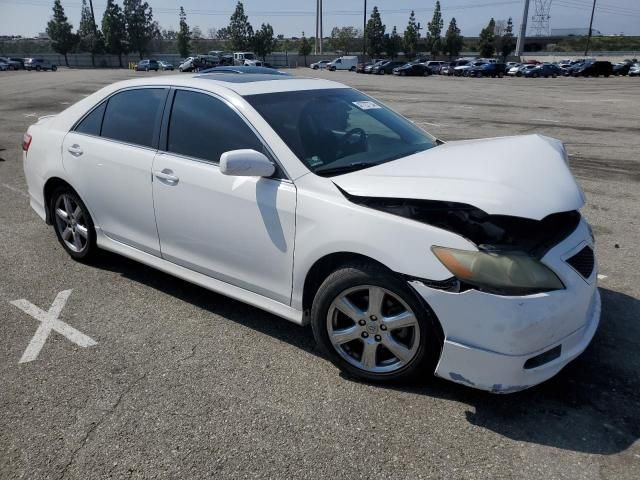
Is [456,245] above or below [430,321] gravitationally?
above

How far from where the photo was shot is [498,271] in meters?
2.43

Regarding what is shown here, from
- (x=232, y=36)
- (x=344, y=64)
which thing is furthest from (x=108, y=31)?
(x=344, y=64)

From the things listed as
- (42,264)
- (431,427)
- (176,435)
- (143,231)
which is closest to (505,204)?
(431,427)

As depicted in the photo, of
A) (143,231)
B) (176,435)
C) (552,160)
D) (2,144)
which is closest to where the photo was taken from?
(176,435)

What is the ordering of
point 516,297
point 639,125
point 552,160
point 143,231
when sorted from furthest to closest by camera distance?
point 639,125
point 143,231
point 552,160
point 516,297

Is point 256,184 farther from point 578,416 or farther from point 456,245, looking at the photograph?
point 578,416

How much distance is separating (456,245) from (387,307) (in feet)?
1.77

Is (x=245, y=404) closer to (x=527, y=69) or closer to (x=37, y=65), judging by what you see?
(x=527, y=69)

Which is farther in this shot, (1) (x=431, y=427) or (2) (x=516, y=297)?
(1) (x=431, y=427)

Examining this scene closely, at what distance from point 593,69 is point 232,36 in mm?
58946

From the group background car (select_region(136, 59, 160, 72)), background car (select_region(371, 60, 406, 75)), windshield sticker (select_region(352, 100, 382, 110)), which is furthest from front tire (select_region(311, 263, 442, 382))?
background car (select_region(136, 59, 160, 72))

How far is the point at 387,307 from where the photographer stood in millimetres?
2801

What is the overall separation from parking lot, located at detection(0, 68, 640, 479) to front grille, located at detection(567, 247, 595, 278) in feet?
2.16

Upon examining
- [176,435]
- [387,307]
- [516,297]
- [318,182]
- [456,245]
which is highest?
[318,182]
